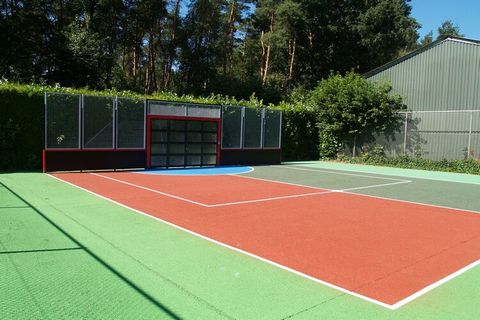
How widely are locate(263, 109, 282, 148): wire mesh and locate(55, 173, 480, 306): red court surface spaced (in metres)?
9.37

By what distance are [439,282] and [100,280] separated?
3.65 m

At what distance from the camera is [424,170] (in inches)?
792

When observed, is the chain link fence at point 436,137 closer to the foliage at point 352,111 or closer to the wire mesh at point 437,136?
the wire mesh at point 437,136

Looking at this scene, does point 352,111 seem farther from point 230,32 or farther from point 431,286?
point 230,32

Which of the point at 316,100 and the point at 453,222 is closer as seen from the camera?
the point at 453,222

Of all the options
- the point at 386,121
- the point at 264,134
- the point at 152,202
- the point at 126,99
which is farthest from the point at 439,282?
the point at 386,121

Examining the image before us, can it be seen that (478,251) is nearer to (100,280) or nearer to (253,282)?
(253,282)

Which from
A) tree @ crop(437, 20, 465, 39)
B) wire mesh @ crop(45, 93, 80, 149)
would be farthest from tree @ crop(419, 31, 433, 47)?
wire mesh @ crop(45, 93, 80, 149)

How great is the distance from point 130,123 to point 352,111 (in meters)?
12.4

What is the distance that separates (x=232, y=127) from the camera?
64.3 ft

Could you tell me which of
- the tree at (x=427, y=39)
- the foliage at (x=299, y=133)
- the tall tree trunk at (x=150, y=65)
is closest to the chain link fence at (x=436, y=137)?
the foliage at (x=299, y=133)

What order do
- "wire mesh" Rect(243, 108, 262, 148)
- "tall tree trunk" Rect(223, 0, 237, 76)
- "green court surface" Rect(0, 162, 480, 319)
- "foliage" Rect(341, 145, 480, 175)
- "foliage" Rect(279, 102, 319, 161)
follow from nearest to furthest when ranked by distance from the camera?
"green court surface" Rect(0, 162, 480, 319), "foliage" Rect(341, 145, 480, 175), "wire mesh" Rect(243, 108, 262, 148), "foliage" Rect(279, 102, 319, 161), "tall tree trunk" Rect(223, 0, 237, 76)

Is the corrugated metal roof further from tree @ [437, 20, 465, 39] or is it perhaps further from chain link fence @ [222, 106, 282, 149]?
tree @ [437, 20, 465, 39]

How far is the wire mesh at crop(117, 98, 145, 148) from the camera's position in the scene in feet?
52.6
